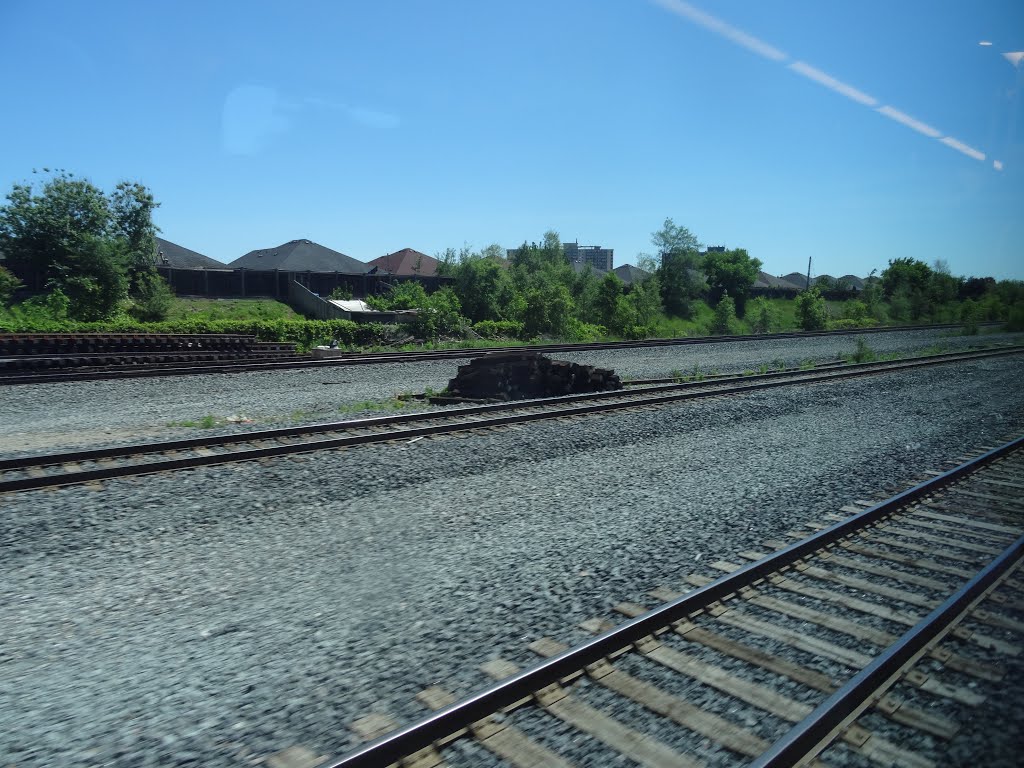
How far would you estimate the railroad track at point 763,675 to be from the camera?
3.03 meters

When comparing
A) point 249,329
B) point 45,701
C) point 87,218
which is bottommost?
point 45,701

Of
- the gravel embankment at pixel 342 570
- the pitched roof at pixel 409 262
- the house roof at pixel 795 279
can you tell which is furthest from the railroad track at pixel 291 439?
the house roof at pixel 795 279

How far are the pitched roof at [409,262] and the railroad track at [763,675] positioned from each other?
223 feet

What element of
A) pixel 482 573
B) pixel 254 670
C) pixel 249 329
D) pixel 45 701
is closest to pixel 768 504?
pixel 482 573

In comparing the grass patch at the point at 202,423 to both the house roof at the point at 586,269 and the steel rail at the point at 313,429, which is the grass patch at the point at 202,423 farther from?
the house roof at the point at 586,269

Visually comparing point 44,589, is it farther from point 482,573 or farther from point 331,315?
point 331,315

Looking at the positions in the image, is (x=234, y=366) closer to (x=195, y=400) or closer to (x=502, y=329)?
(x=195, y=400)

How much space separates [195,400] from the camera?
12398mm

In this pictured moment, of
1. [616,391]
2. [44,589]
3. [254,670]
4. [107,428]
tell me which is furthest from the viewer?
[616,391]

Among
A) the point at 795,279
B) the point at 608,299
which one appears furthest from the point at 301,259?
the point at 795,279

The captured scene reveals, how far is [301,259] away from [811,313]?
127 feet

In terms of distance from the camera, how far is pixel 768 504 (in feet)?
22.3

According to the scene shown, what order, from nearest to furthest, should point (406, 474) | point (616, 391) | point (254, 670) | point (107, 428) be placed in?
point (254, 670), point (406, 474), point (107, 428), point (616, 391)

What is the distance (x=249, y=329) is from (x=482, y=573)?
20256mm
